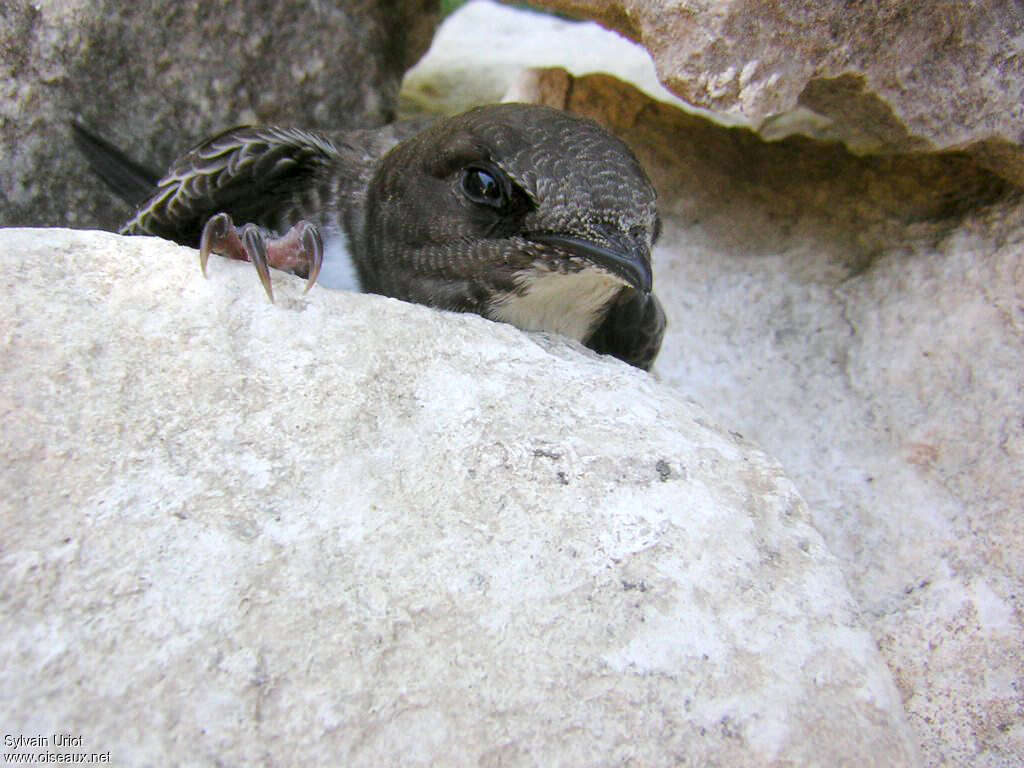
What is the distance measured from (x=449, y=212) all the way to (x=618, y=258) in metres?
0.49

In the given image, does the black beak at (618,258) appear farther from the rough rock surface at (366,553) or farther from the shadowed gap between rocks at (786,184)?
the shadowed gap between rocks at (786,184)

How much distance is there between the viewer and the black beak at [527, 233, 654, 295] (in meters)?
1.98

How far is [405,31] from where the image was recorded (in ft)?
10.8

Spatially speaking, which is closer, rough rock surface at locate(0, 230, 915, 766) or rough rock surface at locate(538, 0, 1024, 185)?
rough rock surface at locate(0, 230, 915, 766)

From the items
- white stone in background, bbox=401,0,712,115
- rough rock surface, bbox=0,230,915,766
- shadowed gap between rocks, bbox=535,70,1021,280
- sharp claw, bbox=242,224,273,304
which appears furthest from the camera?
white stone in background, bbox=401,0,712,115

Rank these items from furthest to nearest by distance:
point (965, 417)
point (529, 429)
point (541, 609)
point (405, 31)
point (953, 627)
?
point (405, 31)
point (965, 417)
point (953, 627)
point (529, 429)
point (541, 609)

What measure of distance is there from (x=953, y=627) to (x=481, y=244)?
1393 mm

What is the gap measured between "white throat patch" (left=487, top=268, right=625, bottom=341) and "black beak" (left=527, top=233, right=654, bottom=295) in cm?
5

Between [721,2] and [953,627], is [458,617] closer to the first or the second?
[953,627]

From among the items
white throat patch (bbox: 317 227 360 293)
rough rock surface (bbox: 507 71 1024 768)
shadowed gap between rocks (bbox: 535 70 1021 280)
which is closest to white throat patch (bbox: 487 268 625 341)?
white throat patch (bbox: 317 227 360 293)

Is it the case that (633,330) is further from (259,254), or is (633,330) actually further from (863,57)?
(259,254)

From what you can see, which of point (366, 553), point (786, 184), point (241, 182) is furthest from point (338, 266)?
point (786, 184)

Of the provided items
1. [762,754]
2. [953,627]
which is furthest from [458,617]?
[953,627]

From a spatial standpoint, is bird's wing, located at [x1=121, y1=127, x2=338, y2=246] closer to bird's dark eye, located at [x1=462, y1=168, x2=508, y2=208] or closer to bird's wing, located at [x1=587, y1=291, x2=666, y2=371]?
bird's dark eye, located at [x1=462, y1=168, x2=508, y2=208]
